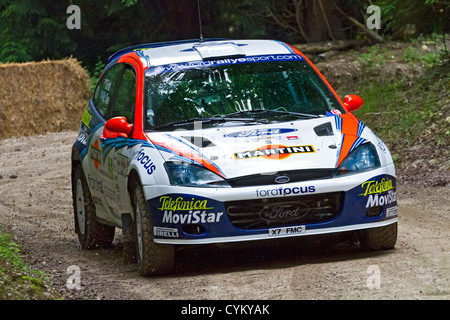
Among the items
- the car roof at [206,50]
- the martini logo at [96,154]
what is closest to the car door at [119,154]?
the martini logo at [96,154]

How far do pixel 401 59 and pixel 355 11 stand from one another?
10.5 feet

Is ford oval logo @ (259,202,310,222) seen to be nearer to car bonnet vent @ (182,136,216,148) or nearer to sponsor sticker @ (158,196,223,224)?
sponsor sticker @ (158,196,223,224)

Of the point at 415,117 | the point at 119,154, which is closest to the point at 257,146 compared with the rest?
the point at 119,154

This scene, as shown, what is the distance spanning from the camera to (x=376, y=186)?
7.88 meters

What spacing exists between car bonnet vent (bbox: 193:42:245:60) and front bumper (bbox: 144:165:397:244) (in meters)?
1.77

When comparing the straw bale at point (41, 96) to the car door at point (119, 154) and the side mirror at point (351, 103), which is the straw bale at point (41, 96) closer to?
the car door at point (119, 154)

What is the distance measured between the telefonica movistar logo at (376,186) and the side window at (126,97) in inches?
83.2

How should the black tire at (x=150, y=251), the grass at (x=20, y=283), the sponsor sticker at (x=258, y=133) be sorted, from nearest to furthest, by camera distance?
1. the grass at (x=20, y=283)
2. the black tire at (x=150, y=251)
3. the sponsor sticker at (x=258, y=133)

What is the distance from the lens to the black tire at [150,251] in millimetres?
7777

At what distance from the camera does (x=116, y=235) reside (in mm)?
11258

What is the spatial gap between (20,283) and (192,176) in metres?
1.52

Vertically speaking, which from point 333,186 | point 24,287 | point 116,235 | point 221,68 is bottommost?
point 116,235

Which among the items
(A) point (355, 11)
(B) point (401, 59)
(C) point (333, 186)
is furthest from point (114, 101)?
(A) point (355, 11)

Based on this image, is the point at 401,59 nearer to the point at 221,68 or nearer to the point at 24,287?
the point at 221,68
